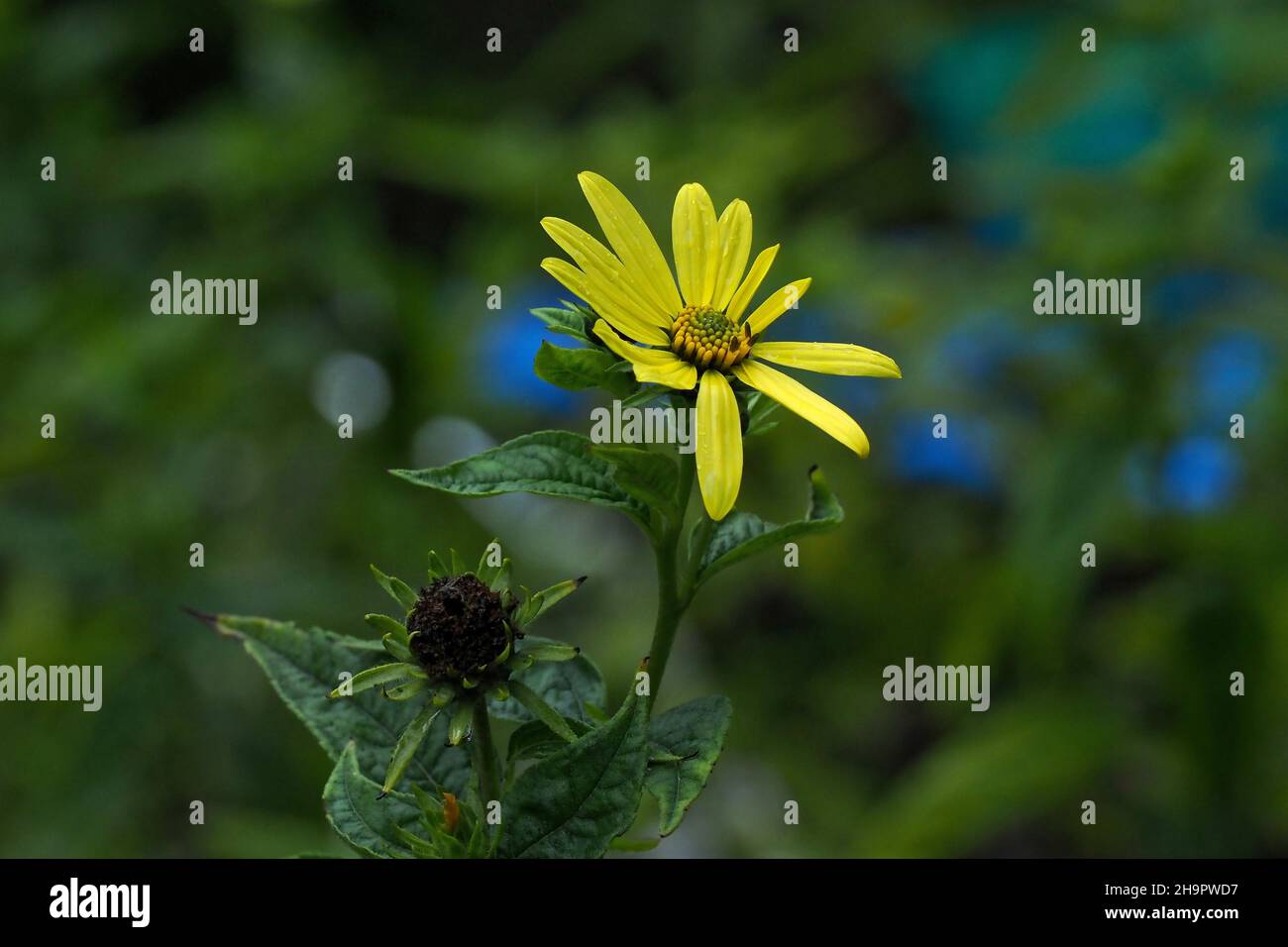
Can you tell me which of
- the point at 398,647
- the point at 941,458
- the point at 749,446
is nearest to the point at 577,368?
the point at 398,647

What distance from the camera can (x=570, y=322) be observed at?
54 cm

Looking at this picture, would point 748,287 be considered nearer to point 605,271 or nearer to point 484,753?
point 605,271

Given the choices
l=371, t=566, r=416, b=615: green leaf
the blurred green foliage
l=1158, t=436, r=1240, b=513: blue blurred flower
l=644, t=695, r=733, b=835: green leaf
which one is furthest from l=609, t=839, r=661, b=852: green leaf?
l=1158, t=436, r=1240, b=513: blue blurred flower

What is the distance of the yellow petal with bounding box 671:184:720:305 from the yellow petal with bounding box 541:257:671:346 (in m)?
0.03

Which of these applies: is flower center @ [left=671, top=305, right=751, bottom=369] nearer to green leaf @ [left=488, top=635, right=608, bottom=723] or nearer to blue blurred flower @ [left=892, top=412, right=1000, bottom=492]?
green leaf @ [left=488, top=635, right=608, bottom=723]

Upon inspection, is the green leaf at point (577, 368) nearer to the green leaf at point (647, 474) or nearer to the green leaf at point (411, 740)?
the green leaf at point (647, 474)

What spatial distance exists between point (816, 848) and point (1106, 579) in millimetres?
636

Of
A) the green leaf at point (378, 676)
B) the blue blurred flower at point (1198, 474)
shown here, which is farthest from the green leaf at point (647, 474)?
the blue blurred flower at point (1198, 474)

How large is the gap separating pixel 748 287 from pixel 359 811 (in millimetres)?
268

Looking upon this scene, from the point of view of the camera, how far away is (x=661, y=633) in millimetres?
531

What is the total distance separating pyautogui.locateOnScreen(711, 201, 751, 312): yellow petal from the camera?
0.55 m

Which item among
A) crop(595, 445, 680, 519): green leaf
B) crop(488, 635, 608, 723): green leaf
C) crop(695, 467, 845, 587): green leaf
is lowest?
crop(488, 635, 608, 723): green leaf

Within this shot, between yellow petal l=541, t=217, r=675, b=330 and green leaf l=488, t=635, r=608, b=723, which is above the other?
yellow petal l=541, t=217, r=675, b=330
